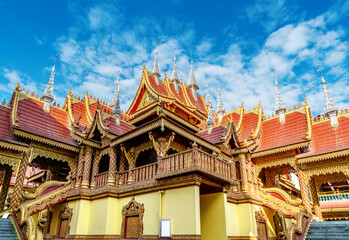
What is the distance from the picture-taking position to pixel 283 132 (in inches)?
624

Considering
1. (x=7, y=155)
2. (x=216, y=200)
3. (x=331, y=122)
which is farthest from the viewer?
(x=331, y=122)

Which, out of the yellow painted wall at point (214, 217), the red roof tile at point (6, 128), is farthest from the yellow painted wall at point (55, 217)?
the yellow painted wall at point (214, 217)


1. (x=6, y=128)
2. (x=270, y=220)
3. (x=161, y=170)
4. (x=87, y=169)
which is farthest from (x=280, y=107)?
(x=6, y=128)

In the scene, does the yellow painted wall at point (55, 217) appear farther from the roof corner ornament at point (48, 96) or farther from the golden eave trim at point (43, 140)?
the roof corner ornament at point (48, 96)

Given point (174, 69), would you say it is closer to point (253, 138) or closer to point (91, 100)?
point (91, 100)

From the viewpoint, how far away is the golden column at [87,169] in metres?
12.1

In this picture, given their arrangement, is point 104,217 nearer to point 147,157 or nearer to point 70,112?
point 147,157

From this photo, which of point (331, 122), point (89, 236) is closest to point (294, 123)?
point (331, 122)

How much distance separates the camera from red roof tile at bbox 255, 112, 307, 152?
14891mm

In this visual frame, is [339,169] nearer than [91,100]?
Yes

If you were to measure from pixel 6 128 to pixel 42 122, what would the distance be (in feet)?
6.55

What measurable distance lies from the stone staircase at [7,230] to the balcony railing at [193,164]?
629cm

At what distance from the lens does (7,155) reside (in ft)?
39.9

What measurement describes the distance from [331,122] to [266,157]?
4.54m
